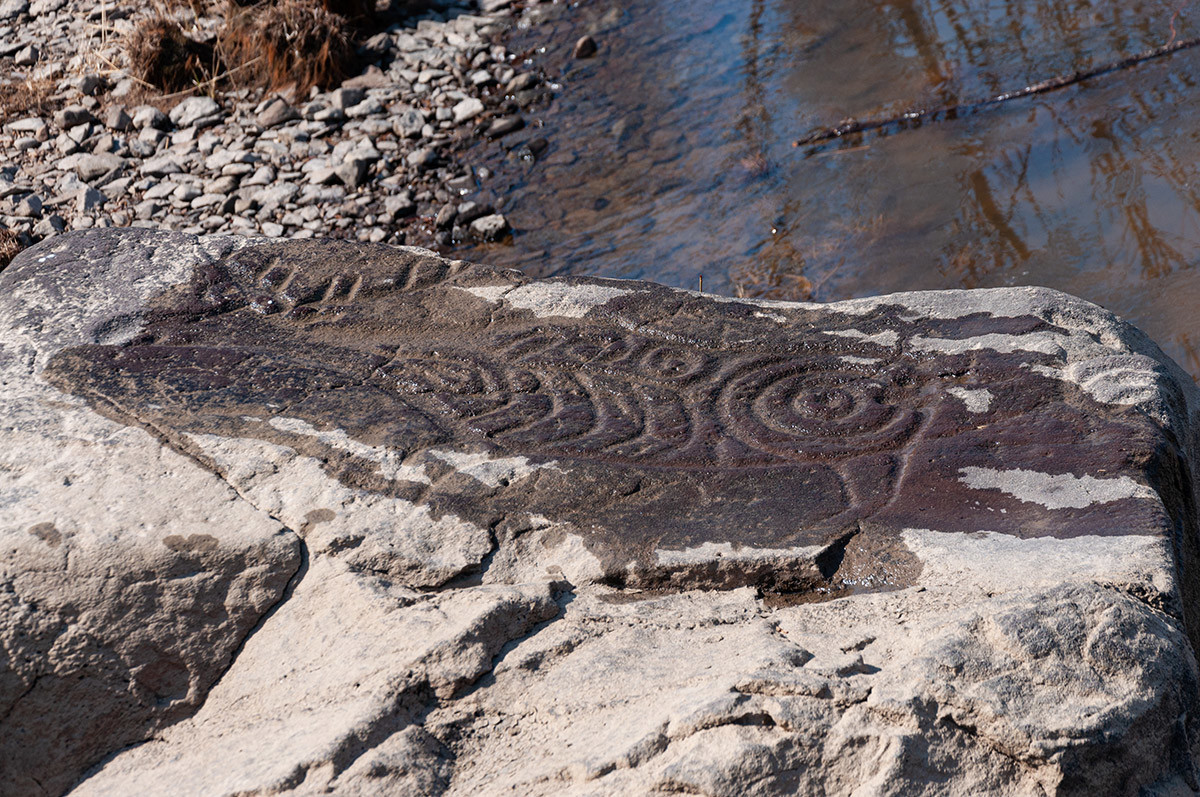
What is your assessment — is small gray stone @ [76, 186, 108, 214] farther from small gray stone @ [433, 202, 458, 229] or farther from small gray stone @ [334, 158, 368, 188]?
small gray stone @ [433, 202, 458, 229]

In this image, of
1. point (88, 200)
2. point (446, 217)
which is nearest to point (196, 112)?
point (88, 200)

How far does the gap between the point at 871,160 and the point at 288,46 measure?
334 cm

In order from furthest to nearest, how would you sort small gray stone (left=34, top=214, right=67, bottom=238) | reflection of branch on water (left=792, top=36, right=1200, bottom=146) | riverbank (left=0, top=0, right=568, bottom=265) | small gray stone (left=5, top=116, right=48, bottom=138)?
small gray stone (left=5, top=116, right=48, bottom=138), reflection of branch on water (left=792, top=36, right=1200, bottom=146), riverbank (left=0, top=0, right=568, bottom=265), small gray stone (left=34, top=214, right=67, bottom=238)

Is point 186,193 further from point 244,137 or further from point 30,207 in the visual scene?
point 30,207

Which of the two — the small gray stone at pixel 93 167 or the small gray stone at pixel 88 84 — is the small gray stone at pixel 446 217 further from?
the small gray stone at pixel 88 84

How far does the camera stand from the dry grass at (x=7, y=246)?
15.6 feet

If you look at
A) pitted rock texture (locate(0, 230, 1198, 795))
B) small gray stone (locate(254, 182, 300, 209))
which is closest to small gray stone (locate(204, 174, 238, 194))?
small gray stone (locate(254, 182, 300, 209))

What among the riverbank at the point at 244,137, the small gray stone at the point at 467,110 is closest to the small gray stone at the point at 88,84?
the riverbank at the point at 244,137

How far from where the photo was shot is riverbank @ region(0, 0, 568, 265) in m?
5.15

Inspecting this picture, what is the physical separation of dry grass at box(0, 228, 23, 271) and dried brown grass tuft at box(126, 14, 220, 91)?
1445 mm

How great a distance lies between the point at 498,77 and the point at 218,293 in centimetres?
370

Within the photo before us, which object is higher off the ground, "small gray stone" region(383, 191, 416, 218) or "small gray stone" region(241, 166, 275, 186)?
"small gray stone" region(241, 166, 275, 186)

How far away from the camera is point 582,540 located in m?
2.13

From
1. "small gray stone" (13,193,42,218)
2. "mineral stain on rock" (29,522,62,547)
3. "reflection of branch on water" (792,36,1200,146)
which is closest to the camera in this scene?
"mineral stain on rock" (29,522,62,547)
